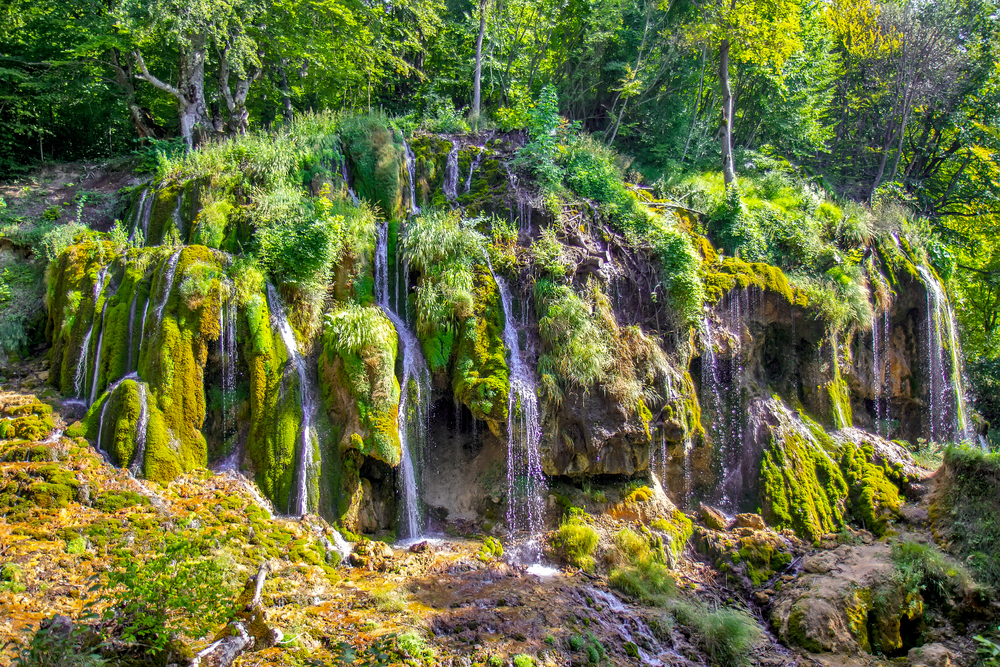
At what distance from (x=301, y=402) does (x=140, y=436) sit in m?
2.08

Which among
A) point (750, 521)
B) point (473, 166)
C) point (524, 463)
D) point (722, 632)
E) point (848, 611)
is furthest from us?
point (473, 166)

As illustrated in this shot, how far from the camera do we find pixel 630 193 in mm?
12727

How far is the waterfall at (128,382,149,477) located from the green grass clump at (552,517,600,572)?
5760 millimetres

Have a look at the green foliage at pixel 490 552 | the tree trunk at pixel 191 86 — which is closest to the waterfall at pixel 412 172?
the tree trunk at pixel 191 86

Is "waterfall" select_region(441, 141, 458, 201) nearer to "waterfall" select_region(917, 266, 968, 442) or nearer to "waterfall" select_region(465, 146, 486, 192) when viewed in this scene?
"waterfall" select_region(465, 146, 486, 192)

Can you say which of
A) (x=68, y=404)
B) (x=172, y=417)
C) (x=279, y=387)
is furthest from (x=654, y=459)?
(x=68, y=404)

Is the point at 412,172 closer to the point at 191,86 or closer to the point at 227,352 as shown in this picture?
the point at 227,352

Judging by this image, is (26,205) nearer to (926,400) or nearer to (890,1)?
(926,400)

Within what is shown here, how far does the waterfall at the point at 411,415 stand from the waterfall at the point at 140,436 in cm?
341

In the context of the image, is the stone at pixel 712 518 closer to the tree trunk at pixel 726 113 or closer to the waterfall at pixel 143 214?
the tree trunk at pixel 726 113

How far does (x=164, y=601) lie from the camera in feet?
15.5

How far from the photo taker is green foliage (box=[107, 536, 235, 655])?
4562mm

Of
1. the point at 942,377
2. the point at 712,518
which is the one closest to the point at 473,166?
the point at 712,518

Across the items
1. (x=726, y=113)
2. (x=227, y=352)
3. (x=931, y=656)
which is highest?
(x=726, y=113)
